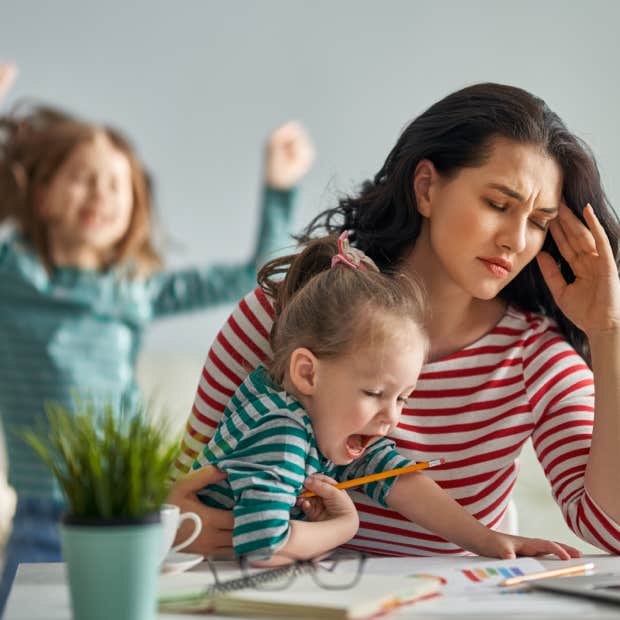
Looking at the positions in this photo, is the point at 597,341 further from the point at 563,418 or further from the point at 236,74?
the point at 236,74

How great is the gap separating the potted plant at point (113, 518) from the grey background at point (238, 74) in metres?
3.31

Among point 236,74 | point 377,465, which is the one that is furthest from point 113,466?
point 236,74

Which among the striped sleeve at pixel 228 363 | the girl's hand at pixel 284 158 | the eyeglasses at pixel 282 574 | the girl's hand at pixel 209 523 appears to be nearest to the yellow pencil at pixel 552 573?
the eyeglasses at pixel 282 574

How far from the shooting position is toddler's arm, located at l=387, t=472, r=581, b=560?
1.32m

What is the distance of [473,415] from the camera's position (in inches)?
64.2

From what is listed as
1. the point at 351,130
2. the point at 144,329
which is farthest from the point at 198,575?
the point at 351,130

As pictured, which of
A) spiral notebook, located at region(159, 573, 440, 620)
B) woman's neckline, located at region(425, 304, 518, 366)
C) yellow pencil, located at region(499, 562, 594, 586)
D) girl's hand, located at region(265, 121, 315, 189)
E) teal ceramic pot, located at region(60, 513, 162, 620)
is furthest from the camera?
girl's hand, located at region(265, 121, 315, 189)

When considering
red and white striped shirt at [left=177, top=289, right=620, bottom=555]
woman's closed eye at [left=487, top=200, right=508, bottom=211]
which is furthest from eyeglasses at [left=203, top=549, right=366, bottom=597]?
woman's closed eye at [left=487, top=200, right=508, bottom=211]

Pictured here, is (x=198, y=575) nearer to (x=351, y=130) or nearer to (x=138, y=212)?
(x=138, y=212)

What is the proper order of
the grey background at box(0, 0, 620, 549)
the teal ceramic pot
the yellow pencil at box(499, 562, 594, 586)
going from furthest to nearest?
the grey background at box(0, 0, 620, 549)
the yellow pencil at box(499, 562, 594, 586)
the teal ceramic pot

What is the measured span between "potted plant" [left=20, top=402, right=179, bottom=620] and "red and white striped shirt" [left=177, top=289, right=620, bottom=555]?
698 millimetres

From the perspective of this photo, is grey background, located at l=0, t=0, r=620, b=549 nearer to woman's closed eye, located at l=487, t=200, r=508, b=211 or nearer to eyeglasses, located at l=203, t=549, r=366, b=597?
woman's closed eye, located at l=487, t=200, r=508, b=211

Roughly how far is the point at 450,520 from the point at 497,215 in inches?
18.7

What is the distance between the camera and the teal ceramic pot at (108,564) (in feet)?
2.67
